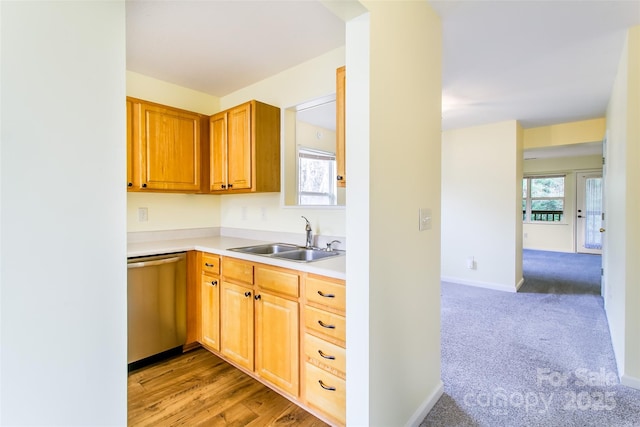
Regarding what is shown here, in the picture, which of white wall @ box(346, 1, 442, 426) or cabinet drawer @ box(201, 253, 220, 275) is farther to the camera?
cabinet drawer @ box(201, 253, 220, 275)

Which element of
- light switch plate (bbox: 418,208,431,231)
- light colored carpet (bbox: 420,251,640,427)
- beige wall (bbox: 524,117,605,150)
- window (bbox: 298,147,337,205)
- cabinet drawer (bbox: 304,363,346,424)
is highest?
beige wall (bbox: 524,117,605,150)

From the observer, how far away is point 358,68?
4.26 feet

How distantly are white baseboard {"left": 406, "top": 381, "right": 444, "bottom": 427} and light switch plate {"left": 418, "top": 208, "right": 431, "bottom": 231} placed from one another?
1.00 metres

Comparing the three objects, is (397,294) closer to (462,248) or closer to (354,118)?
(354,118)

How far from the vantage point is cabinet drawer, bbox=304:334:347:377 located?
1.57m

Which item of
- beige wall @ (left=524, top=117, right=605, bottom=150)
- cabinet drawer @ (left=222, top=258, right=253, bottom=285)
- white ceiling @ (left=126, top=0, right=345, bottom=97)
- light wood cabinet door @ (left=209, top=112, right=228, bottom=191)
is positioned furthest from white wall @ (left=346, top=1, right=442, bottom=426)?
beige wall @ (left=524, top=117, right=605, bottom=150)

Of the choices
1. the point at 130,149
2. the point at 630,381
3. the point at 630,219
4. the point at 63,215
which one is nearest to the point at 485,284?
the point at 630,381

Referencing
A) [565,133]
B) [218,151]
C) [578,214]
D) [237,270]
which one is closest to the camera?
[237,270]

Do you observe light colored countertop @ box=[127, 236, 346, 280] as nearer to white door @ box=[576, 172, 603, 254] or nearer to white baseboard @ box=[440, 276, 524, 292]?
white baseboard @ box=[440, 276, 524, 292]

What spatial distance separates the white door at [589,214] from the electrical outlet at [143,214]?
9131 millimetres

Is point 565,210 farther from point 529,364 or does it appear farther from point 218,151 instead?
point 218,151

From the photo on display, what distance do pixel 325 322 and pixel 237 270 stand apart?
844 mm

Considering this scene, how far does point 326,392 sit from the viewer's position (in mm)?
1656

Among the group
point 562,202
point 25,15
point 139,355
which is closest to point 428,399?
point 139,355
